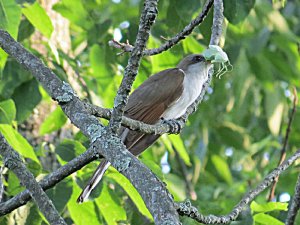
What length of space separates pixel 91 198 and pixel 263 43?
2819mm

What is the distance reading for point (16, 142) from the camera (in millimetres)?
3639

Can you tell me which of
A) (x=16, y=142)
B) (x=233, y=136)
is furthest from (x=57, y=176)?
(x=233, y=136)

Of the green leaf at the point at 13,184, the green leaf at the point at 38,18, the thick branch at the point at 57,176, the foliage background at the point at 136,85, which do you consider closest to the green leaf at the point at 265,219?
Result: the foliage background at the point at 136,85

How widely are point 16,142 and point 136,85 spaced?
1404mm

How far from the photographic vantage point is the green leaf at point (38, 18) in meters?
4.14

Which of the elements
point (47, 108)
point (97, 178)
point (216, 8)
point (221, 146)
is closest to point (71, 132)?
point (47, 108)

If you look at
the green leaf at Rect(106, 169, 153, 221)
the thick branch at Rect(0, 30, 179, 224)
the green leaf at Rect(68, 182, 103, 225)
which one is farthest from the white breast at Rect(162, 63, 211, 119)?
the thick branch at Rect(0, 30, 179, 224)

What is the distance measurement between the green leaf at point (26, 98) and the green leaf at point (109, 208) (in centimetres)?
91

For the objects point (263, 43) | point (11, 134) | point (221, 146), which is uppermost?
point (263, 43)

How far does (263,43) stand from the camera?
20.0 ft

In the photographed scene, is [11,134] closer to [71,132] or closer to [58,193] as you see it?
[58,193]

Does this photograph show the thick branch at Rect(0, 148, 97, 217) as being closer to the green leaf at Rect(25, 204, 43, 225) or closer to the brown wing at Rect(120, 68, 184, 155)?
the green leaf at Rect(25, 204, 43, 225)

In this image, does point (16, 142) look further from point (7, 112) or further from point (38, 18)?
point (38, 18)

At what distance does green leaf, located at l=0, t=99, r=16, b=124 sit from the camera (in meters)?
3.76
